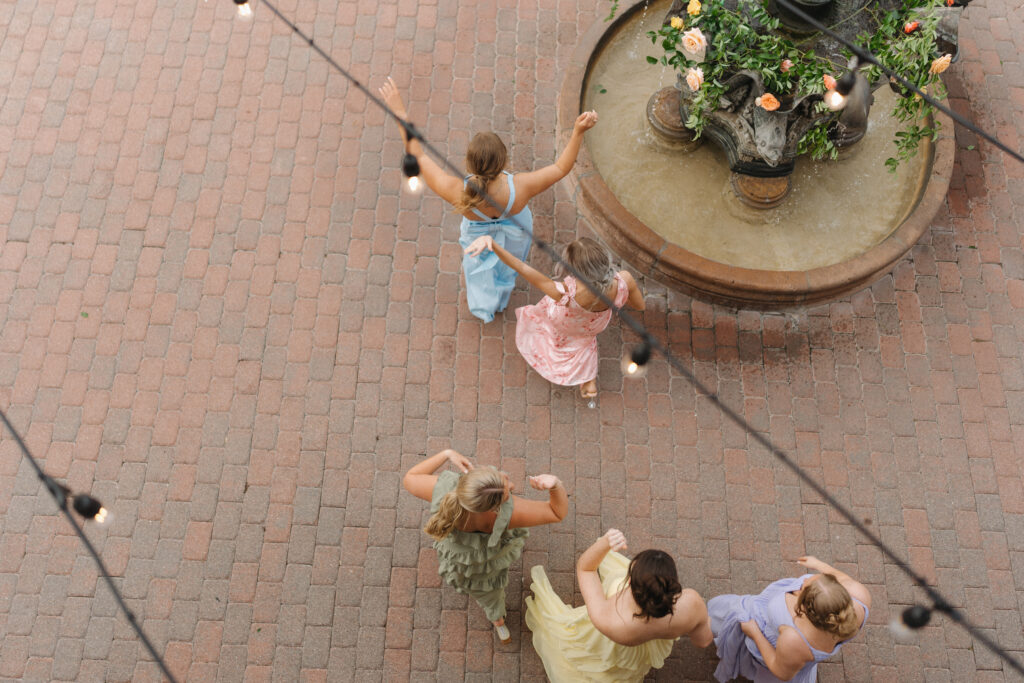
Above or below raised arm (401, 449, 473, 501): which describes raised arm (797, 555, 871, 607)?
below

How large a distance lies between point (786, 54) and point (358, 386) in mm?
3770

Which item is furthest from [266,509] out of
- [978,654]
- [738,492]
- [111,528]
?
[978,654]

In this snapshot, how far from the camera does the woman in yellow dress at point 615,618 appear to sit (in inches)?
141

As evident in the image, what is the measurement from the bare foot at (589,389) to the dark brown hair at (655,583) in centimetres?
189

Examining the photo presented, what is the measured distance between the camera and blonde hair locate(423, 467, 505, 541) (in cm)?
376

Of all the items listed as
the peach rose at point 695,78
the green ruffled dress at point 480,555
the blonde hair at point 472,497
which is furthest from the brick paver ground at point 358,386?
the peach rose at point 695,78

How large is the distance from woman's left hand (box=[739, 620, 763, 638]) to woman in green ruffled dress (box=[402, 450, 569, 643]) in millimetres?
1169

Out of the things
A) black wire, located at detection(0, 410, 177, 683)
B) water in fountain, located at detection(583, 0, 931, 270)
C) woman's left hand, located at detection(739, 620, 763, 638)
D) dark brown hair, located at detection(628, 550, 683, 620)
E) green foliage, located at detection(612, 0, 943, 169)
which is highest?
green foliage, located at detection(612, 0, 943, 169)

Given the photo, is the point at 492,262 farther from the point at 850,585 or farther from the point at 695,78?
the point at 850,585

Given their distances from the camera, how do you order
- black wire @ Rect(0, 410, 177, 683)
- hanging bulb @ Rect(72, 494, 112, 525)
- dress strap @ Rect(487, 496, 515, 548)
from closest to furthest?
black wire @ Rect(0, 410, 177, 683), hanging bulb @ Rect(72, 494, 112, 525), dress strap @ Rect(487, 496, 515, 548)

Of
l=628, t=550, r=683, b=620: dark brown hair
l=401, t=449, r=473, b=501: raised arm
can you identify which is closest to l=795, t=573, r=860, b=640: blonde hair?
l=628, t=550, r=683, b=620: dark brown hair

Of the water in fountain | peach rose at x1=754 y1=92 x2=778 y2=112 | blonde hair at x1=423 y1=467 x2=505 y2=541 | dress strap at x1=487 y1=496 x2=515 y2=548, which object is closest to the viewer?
blonde hair at x1=423 y1=467 x2=505 y2=541

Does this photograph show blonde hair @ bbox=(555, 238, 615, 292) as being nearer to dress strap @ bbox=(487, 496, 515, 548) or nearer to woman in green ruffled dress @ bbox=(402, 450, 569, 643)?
woman in green ruffled dress @ bbox=(402, 450, 569, 643)

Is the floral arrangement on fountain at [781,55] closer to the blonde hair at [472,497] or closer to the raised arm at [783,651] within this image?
the blonde hair at [472,497]
